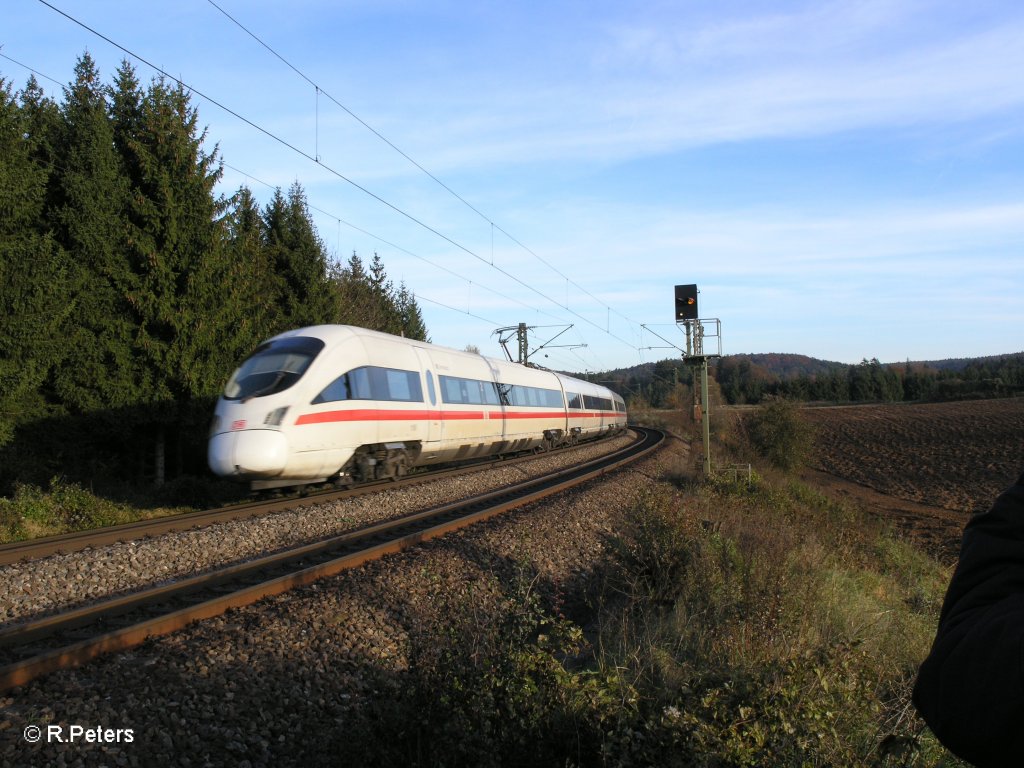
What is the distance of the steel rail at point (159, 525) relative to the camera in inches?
344

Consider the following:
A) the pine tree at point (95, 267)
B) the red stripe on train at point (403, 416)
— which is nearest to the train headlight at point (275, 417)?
the red stripe on train at point (403, 416)

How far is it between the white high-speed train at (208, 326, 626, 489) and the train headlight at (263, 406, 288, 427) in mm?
15

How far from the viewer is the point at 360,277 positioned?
4288 centimetres

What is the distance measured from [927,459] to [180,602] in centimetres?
4037

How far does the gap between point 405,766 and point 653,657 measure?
6.00 feet

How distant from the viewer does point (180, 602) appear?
637 centimetres

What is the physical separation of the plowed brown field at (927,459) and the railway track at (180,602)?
14041mm

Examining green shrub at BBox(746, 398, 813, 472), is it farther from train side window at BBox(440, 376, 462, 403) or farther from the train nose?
the train nose

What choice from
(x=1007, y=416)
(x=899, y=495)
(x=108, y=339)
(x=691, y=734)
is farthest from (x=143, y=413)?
(x=1007, y=416)

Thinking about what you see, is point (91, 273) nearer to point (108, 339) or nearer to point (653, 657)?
point (108, 339)

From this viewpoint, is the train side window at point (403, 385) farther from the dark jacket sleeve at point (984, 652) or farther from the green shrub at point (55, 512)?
the dark jacket sleeve at point (984, 652)

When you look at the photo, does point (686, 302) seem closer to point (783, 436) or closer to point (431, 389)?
point (431, 389)

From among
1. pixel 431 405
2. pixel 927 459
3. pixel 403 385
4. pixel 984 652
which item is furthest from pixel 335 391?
pixel 927 459

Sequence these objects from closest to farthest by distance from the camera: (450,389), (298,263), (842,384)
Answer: (450,389), (298,263), (842,384)
